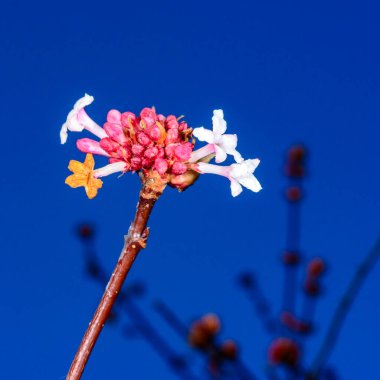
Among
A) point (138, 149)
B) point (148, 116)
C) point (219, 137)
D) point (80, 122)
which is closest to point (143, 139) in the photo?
point (138, 149)

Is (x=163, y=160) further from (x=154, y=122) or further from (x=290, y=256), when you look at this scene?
(x=290, y=256)

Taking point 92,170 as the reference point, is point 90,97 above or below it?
above

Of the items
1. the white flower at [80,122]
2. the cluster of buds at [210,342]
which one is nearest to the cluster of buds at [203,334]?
the cluster of buds at [210,342]

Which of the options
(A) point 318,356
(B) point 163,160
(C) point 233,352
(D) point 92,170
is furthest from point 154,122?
(C) point 233,352

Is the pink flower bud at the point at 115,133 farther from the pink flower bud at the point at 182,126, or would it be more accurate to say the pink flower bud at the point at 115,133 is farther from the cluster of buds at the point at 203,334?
the cluster of buds at the point at 203,334

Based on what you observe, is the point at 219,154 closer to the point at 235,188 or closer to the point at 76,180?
the point at 235,188

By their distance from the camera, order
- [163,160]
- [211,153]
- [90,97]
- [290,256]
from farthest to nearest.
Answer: [290,256] < [90,97] < [211,153] < [163,160]

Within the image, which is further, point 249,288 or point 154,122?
point 249,288
